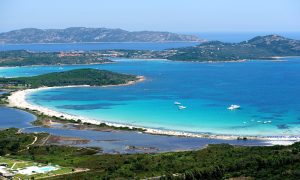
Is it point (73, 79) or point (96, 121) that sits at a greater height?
point (73, 79)

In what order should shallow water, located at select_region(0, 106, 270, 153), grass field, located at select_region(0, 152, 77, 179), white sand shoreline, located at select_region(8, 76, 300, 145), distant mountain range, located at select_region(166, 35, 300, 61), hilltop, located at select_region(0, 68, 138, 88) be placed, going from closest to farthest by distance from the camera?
grass field, located at select_region(0, 152, 77, 179) < shallow water, located at select_region(0, 106, 270, 153) < white sand shoreline, located at select_region(8, 76, 300, 145) < hilltop, located at select_region(0, 68, 138, 88) < distant mountain range, located at select_region(166, 35, 300, 61)

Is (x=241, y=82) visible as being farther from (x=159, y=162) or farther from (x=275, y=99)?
(x=159, y=162)

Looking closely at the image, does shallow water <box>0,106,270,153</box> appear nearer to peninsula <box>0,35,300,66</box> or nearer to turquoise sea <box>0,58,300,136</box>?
turquoise sea <box>0,58,300,136</box>

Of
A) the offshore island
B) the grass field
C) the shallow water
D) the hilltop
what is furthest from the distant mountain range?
the grass field

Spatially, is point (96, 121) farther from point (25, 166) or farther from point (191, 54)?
point (191, 54)

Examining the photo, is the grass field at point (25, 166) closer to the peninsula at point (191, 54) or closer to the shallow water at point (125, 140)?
the shallow water at point (125, 140)

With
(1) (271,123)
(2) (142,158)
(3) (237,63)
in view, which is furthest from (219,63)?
(2) (142,158)

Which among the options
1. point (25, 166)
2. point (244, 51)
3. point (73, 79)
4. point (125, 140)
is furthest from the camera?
point (244, 51)

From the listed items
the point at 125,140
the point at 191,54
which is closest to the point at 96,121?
the point at 125,140
